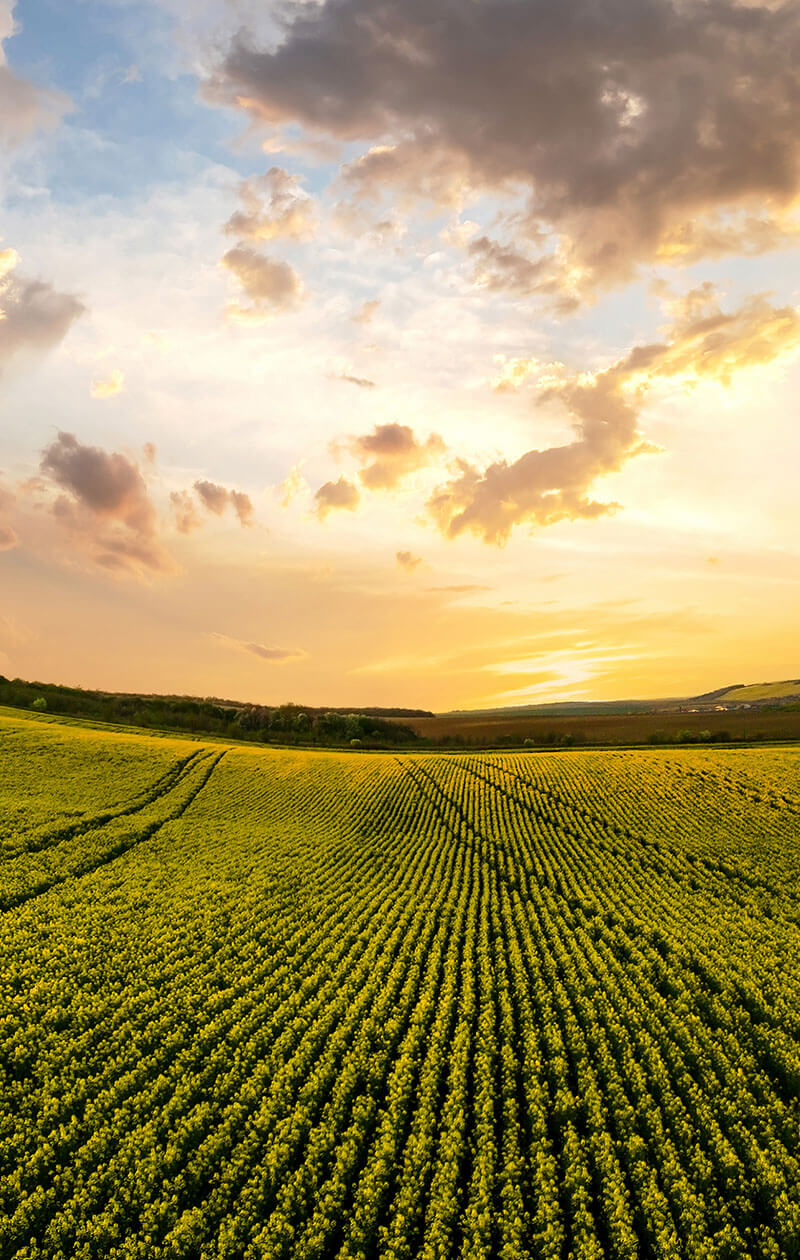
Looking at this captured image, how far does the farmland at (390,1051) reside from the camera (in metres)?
12.4

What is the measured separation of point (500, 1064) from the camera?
56.0 ft

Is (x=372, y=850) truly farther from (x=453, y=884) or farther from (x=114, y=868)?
(x=114, y=868)

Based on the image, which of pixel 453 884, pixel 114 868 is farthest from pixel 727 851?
pixel 114 868

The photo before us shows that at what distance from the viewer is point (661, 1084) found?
52.8 feet

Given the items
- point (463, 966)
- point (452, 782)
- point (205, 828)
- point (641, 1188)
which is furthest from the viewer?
point (452, 782)

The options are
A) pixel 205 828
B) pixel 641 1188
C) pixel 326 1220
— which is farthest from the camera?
pixel 205 828

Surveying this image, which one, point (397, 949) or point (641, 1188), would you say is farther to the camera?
point (397, 949)

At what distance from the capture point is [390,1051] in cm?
1733

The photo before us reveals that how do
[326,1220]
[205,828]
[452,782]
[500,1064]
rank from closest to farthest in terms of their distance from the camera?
[326,1220]
[500,1064]
[205,828]
[452,782]

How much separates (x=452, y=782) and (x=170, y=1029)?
4498 cm

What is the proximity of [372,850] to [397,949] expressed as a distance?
15676 millimetres

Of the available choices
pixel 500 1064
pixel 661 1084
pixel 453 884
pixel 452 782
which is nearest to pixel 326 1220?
pixel 500 1064

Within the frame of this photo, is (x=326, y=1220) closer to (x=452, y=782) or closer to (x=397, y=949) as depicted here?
(x=397, y=949)

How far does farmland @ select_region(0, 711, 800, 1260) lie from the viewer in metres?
12.4
